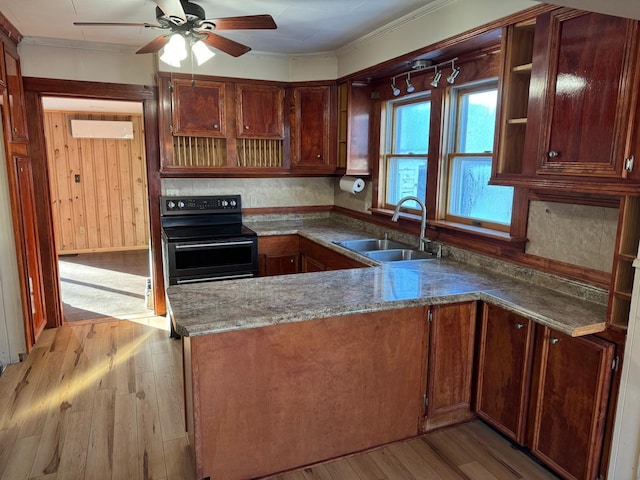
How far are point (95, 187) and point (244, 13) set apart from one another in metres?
5.19

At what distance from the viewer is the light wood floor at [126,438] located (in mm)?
2115

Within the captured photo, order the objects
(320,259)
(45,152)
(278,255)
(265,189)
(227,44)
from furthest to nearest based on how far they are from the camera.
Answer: (265,189) < (278,255) < (45,152) < (320,259) < (227,44)

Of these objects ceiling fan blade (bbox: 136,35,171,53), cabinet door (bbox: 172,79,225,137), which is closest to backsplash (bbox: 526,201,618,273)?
ceiling fan blade (bbox: 136,35,171,53)

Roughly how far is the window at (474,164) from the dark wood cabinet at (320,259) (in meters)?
0.77

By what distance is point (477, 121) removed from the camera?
2.83 m

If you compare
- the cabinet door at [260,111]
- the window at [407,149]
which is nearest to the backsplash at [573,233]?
the window at [407,149]

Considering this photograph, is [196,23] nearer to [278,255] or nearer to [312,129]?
[312,129]

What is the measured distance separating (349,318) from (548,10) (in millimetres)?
1593

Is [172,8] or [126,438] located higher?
[172,8]

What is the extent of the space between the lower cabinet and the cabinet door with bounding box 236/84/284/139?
8.37 feet

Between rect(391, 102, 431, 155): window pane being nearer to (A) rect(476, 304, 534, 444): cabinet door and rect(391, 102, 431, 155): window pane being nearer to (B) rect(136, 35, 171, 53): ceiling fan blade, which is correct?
(A) rect(476, 304, 534, 444): cabinet door

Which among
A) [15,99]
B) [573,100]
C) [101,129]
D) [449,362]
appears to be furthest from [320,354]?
[101,129]

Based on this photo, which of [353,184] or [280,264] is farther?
[280,264]

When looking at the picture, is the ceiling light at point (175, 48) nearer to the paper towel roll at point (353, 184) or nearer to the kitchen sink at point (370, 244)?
the kitchen sink at point (370, 244)
